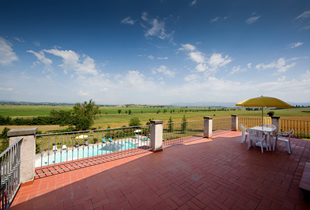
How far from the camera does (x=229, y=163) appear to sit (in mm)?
4094

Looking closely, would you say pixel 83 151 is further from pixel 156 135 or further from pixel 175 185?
pixel 175 185

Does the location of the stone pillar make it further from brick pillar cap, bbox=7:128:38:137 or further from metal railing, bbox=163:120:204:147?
metal railing, bbox=163:120:204:147

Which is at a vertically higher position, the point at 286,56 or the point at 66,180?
the point at 286,56

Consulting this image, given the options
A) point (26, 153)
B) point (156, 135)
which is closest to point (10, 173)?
point (26, 153)

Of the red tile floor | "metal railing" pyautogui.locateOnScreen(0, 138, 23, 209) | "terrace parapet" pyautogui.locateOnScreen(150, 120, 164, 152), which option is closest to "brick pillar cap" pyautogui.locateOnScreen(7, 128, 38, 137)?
"metal railing" pyautogui.locateOnScreen(0, 138, 23, 209)

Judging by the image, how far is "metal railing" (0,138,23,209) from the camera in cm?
211

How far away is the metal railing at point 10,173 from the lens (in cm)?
211

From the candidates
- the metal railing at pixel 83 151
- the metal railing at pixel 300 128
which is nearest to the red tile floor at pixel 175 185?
the metal railing at pixel 83 151

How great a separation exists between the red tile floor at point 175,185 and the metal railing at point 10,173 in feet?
0.56

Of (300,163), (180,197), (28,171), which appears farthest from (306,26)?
(28,171)

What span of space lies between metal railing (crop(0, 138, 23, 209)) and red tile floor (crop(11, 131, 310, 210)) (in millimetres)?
171

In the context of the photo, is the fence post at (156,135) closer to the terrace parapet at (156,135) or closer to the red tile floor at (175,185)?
the terrace parapet at (156,135)

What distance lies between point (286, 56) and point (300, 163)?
26.0 feet

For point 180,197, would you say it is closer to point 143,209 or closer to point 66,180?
point 143,209
